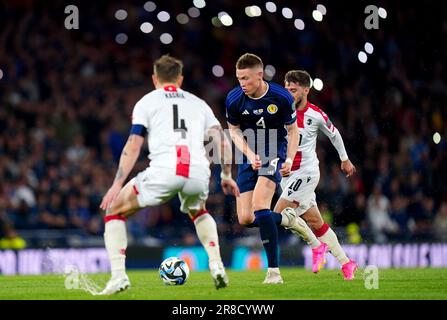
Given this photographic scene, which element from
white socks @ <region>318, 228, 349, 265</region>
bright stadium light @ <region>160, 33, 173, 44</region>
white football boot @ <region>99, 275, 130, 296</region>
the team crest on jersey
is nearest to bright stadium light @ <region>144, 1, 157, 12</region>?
bright stadium light @ <region>160, 33, 173, 44</region>

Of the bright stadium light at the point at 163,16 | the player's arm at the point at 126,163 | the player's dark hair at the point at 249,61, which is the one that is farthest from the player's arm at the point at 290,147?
the bright stadium light at the point at 163,16

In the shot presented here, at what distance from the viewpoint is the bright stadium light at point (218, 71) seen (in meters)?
24.2

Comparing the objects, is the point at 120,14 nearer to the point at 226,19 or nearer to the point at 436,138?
the point at 226,19

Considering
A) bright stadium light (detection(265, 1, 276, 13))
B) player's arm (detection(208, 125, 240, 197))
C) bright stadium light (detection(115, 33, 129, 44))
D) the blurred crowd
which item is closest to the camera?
player's arm (detection(208, 125, 240, 197))

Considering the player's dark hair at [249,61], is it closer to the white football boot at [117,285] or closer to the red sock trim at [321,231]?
the red sock trim at [321,231]

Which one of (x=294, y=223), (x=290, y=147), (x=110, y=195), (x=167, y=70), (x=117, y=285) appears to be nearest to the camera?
(x=110, y=195)

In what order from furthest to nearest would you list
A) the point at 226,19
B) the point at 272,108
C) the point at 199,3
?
the point at 199,3, the point at 226,19, the point at 272,108

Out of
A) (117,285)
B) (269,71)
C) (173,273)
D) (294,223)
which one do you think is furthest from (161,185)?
(269,71)

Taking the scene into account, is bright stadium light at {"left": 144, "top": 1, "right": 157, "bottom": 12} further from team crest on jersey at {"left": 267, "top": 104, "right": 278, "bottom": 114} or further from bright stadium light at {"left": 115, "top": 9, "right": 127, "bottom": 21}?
team crest on jersey at {"left": 267, "top": 104, "right": 278, "bottom": 114}

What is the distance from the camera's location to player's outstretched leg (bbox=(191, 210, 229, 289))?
9.92 m

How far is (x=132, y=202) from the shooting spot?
9.60 metres

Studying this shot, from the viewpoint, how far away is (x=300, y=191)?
12906 millimetres

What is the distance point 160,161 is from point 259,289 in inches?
76.3

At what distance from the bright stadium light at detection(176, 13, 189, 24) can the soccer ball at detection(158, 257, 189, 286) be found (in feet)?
45.8
